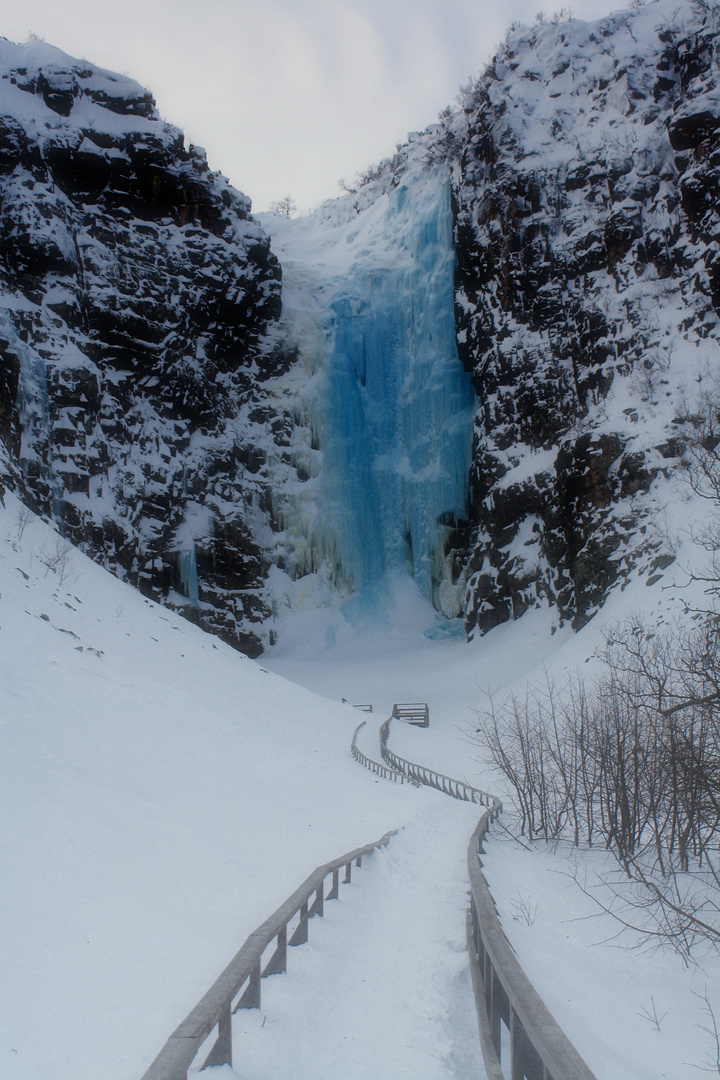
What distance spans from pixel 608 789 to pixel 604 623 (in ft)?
43.3

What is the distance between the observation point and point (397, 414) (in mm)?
43969

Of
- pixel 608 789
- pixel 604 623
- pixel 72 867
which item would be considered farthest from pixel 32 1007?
pixel 604 623

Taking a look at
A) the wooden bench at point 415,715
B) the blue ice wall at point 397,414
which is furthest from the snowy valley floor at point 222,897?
the blue ice wall at point 397,414

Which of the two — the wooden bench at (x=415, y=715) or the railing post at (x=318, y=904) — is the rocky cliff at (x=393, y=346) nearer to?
the wooden bench at (x=415, y=715)

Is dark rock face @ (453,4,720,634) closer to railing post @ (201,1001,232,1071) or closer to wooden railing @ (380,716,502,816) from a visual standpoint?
wooden railing @ (380,716,502,816)

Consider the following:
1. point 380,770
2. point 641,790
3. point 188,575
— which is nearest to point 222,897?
point 641,790

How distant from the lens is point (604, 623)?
25.5 meters

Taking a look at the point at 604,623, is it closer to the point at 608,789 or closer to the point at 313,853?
the point at 608,789

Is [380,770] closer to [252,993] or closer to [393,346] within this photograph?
[252,993]

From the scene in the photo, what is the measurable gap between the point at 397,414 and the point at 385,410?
0.82m

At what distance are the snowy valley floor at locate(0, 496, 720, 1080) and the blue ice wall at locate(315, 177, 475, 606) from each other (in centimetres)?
2438

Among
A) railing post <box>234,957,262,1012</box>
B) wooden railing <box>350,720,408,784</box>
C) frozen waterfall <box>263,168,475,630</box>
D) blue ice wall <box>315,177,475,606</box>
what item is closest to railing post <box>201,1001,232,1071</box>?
railing post <box>234,957,262,1012</box>

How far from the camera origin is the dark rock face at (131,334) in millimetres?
34594

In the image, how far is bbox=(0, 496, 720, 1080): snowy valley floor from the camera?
421 cm
